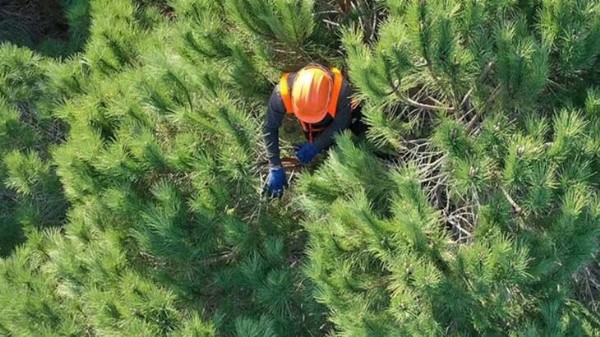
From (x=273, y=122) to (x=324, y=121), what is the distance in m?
0.16

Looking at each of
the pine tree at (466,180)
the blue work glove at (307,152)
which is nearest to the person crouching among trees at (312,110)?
the blue work glove at (307,152)

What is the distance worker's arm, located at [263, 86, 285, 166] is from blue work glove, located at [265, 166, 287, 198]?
52mm

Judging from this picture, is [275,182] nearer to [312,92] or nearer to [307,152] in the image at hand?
[307,152]

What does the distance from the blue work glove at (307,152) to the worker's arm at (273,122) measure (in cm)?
8

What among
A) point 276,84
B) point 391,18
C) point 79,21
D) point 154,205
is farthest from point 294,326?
point 79,21

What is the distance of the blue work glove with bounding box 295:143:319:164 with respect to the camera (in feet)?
6.94

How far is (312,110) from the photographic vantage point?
1.96m

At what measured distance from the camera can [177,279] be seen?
89.2 inches

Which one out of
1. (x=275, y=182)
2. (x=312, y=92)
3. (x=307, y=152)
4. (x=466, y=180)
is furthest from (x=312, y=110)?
(x=466, y=180)

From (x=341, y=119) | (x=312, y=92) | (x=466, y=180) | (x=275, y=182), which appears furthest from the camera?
(x=275, y=182)

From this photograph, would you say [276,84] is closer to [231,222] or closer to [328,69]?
[328,69]

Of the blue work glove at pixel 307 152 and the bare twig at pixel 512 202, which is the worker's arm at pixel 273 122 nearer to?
the blue work glove at pixel 307 152

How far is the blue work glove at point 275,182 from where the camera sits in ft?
7.04

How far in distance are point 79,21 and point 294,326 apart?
169 centimetres
